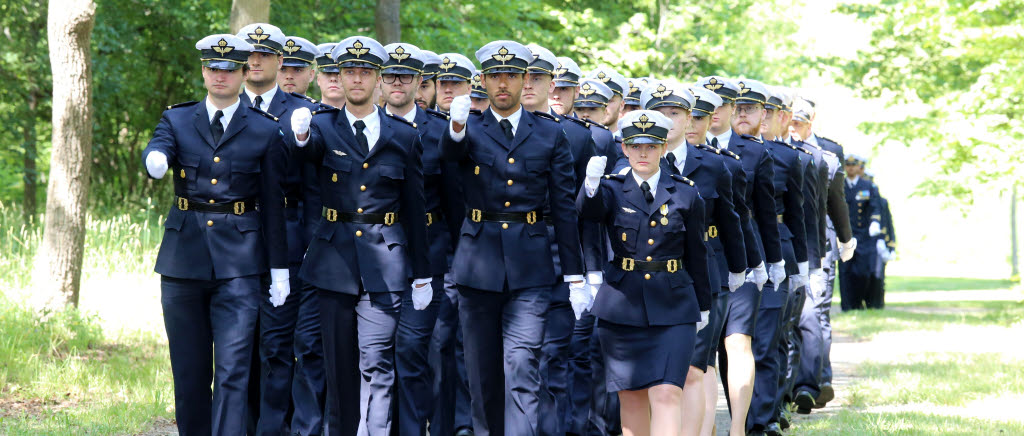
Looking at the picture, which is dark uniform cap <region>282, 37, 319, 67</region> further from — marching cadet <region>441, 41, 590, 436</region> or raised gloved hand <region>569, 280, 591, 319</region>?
raised gloved hand <region>569, 280, 591, 319</region>

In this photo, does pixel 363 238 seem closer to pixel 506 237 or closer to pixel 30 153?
pixel 506 237

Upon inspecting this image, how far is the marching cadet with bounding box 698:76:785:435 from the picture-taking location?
7.75 m

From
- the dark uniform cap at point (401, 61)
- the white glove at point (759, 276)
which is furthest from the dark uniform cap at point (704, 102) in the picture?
the dark uniform cap at point (401, 61)

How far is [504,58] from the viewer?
693 centimetres

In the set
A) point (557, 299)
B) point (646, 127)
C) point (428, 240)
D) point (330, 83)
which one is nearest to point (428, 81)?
point (330, 83)

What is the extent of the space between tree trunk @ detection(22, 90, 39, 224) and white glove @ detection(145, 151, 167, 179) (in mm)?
15574

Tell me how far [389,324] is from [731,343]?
7.06ft

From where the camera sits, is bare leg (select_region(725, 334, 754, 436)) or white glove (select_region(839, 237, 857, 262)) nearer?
bare leg (select_region(725, 334, 754, 436))

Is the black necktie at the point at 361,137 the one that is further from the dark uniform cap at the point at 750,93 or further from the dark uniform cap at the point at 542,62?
the dark uniform cap at the point at 750,93

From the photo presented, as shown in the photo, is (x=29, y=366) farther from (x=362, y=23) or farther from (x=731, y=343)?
(x=362, y=23)

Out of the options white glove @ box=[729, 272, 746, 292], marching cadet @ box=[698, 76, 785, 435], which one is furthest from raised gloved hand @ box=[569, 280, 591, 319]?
marching cadet @ box=[698, 76, 785, 435]

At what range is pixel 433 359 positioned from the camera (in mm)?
8141

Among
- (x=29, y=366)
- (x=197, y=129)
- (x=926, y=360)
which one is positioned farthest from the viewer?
(x=926, y=360)

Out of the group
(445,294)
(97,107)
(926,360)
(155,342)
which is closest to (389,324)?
(445,294)
